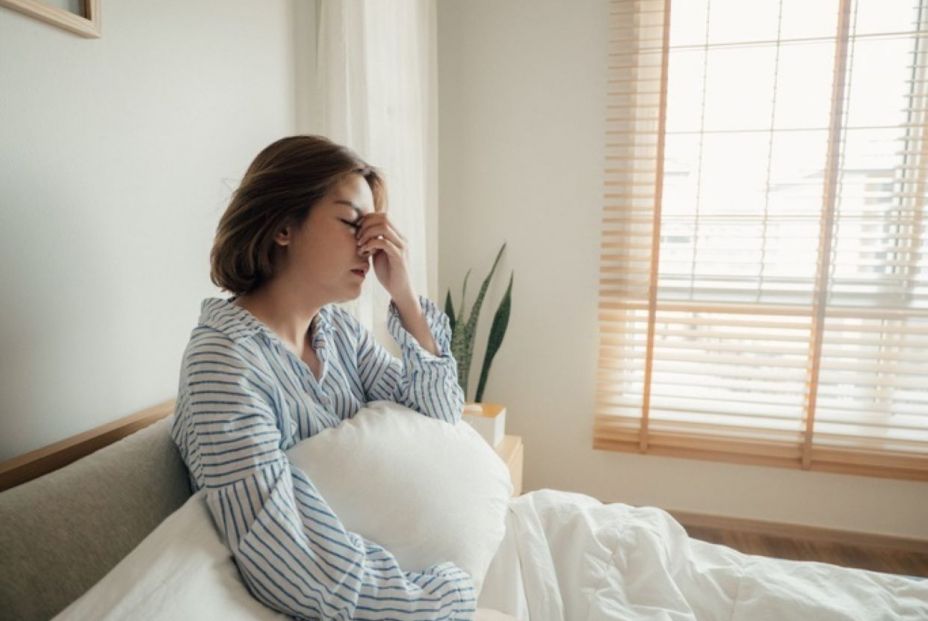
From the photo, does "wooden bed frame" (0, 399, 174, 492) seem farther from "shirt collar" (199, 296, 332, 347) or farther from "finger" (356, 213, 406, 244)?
"finger" (356, 213, 406, 244)

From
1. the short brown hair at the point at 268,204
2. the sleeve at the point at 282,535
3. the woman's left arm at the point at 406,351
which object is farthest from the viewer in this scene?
the woman's left arm at the point at 406,351

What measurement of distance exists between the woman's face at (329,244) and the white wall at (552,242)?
1.64 m

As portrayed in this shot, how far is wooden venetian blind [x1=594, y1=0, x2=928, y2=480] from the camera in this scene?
227cm

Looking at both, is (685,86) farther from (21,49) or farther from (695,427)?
(21,49)

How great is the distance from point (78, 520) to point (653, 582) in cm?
96

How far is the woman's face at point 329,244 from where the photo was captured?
1.07 meters

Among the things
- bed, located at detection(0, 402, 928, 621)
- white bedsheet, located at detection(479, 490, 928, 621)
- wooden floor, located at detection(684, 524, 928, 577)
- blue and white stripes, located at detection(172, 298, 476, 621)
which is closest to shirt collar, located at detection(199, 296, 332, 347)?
blue and white stripes, located at detection(172, 298, 476, 621)

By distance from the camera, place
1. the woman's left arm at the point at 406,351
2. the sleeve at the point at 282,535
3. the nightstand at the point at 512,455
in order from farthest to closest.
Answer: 1. the nightstand at the point at 512,455
2. the woman's left arm at the point at 406,351
3. the sleeve at the point at 282,535

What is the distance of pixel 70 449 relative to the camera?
3.13 ft

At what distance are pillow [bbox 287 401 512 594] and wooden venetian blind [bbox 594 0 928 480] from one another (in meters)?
1.68

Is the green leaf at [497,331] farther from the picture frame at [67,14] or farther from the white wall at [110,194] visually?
the picture frame at [67,14]

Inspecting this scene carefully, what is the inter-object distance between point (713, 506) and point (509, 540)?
5.86 ft

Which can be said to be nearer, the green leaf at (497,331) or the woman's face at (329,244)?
the woman's face at (329,244)

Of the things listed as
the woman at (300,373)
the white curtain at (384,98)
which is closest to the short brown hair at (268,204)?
the woman at (300,373)
